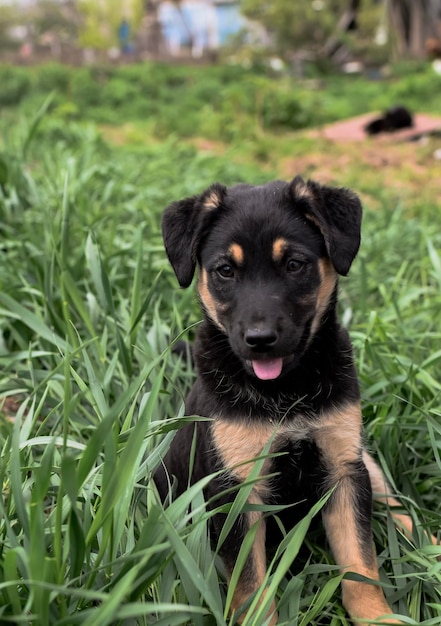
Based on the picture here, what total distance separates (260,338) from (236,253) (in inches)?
15.6

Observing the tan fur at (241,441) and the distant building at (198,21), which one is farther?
the distant building at (198,21)

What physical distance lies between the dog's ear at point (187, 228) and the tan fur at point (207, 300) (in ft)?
0.23

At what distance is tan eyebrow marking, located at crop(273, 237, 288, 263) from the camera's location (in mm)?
Answer: 2516

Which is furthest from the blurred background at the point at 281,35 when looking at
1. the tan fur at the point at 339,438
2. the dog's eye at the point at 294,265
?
the tan fur at the point at 339,438

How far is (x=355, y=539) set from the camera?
245 cm

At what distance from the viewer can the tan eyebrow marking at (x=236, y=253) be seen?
2.55 metres

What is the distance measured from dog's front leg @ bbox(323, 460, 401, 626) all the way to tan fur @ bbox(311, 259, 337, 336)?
→ 1.87ft

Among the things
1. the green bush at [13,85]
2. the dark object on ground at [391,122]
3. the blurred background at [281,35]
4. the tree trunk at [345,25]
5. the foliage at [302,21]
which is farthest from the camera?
the tree trunk at [345,25]

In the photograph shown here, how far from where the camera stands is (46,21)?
2135 inches

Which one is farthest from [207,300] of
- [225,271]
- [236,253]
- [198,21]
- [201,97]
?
[198,21]

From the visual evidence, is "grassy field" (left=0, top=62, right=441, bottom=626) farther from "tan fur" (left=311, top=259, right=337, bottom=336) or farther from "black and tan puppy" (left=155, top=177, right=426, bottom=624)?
"tan fur" (left=311, top=259, right=337, bottom=336)

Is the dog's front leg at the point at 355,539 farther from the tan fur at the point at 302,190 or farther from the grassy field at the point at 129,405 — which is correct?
the tan fur at the point at 302,190

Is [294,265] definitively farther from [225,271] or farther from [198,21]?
[198,21]

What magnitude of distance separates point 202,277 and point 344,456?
0.92 metres
